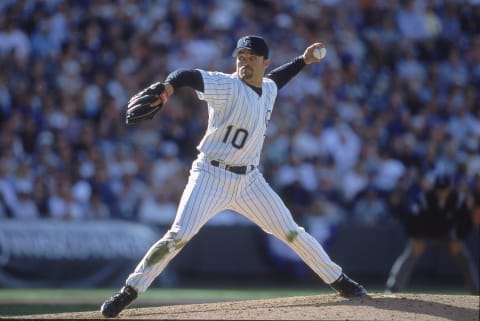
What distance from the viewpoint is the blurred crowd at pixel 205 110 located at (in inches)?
531

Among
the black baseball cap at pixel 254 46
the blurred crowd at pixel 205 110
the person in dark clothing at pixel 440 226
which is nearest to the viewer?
the black baseball cap at pixel 254 46

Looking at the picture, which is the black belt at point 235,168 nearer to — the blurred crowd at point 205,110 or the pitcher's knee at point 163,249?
the pitcher's knee at point 163,249

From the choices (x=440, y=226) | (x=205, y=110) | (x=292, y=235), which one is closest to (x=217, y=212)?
(x=292, y=235)

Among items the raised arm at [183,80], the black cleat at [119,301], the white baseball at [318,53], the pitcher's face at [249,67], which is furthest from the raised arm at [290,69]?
the black cleat at [119,301]

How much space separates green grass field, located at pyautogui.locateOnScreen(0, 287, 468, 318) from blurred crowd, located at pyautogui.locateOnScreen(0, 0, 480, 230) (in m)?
1.24

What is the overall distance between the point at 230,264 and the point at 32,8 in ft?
19.5

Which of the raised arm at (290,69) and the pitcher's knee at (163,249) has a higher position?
the raised arm at (290,69)

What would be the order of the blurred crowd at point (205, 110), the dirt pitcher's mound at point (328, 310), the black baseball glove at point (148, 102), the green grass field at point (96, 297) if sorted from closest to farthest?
the black baseball glove at point (148, 102) < the dirt pitcher's mound at point (328, 310) < the green grass field at point (96, 297) < the blurred crowd at point (205, 110)

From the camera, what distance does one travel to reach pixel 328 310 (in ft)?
21.3

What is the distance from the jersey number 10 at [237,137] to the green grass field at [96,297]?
145 inches

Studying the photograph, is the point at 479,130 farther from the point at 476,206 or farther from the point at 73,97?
the point at 73,97

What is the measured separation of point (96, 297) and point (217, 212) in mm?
5262

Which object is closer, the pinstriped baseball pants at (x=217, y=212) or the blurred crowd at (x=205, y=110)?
the pinstriped baseball pants at (x=217, y=212)


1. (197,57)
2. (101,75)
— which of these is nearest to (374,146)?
(197,57)
